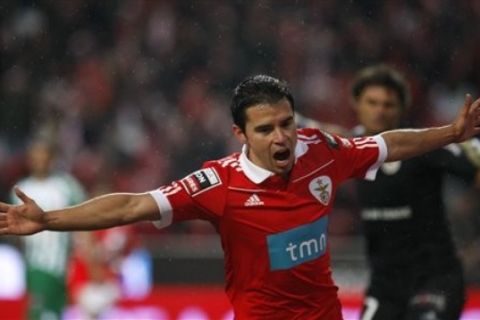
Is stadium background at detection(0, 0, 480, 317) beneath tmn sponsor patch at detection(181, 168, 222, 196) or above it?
above

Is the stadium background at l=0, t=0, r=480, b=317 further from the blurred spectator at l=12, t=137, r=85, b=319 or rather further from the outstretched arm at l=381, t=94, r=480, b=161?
the outstretched arm at l=381, t=94, r=480, b=161

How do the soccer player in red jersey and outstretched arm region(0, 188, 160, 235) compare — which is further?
the soccer player in red jersey

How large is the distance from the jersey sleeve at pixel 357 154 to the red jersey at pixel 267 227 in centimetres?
17

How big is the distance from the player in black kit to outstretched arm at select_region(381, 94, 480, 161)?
1.11 m

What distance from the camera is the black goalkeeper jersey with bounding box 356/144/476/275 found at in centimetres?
720

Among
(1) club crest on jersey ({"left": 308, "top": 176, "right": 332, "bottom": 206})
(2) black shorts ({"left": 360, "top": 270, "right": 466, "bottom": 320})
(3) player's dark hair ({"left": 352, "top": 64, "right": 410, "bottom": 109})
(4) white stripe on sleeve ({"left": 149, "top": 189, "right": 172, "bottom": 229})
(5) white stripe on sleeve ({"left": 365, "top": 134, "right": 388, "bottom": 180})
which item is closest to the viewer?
(4) white stripe on sleeve ({"left": 149, "top": 189, "right": 172, "bottom": 229})

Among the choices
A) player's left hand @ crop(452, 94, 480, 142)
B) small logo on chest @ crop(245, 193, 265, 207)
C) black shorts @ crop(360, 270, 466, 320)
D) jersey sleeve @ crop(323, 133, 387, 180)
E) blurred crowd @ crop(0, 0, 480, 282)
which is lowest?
black shorts @ crop(360, 270, 466, 320)

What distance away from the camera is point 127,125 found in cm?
1462

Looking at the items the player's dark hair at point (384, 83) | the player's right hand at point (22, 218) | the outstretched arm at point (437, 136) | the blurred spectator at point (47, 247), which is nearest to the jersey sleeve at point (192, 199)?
the player's right hand at point (22, 218)

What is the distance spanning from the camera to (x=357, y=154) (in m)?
6.09

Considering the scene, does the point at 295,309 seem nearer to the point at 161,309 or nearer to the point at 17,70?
the point at 161,309

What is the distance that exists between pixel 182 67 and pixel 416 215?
8.11 metres

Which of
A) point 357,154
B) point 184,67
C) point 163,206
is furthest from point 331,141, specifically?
point 184,67

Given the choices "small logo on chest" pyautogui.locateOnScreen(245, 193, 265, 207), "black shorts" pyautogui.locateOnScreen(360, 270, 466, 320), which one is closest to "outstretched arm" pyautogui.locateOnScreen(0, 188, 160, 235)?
"small logo on chest" pyautogui.locateOnScreen(245, 193, 265, 207)
